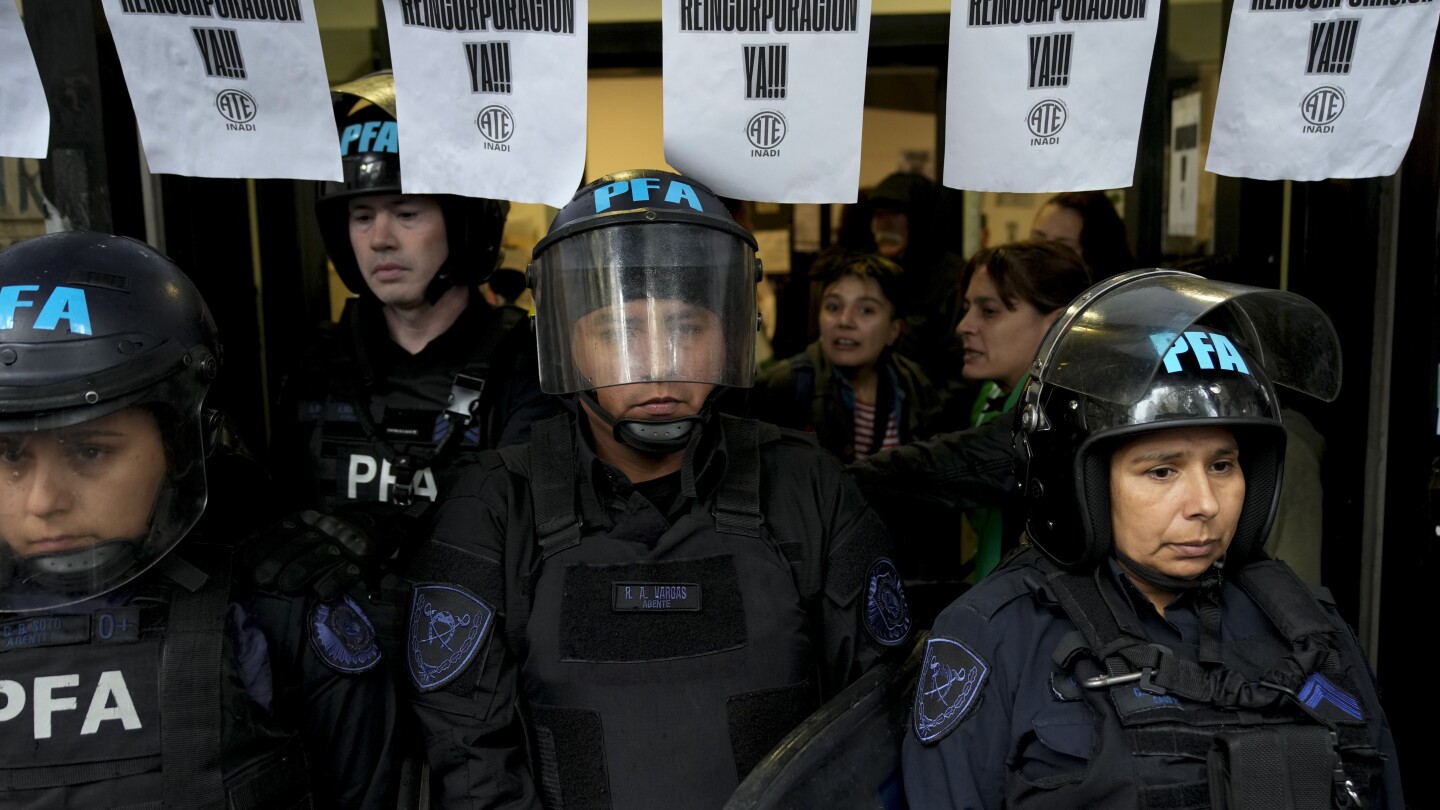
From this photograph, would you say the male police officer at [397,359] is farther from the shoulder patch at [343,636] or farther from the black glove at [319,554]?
the shoulder patch at [343,636]

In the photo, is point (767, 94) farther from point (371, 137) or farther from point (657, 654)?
point (371, 137)

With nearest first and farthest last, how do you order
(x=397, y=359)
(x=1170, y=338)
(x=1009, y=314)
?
1. (x=1170, y=338)
2. (x=397, y=359)
3. (x=1009, y=314)

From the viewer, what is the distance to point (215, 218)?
3688mm

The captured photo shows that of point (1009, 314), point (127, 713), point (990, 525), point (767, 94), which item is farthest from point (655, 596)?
point (1009, 314)

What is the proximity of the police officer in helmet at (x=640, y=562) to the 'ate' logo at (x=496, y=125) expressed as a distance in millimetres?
191

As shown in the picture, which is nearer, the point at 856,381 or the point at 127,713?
the point at 127,713

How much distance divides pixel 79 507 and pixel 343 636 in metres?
0.51

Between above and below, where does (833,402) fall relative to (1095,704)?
above

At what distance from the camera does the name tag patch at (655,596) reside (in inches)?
87.4

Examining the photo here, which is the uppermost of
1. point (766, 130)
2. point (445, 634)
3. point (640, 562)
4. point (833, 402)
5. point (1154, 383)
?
point (766, 130)

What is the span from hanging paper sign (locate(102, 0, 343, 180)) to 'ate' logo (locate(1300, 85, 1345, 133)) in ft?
6.35

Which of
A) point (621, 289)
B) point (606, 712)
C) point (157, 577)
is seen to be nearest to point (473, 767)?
point (606, 712)

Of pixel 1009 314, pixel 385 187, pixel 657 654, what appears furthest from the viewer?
pixel 1009 314

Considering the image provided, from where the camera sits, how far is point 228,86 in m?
2.36
